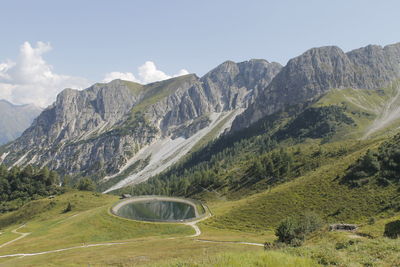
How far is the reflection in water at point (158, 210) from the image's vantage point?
100438 mm

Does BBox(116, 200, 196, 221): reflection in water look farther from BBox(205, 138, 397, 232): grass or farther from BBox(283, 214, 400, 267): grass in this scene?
BBox(283, 214, 400, 267): grass

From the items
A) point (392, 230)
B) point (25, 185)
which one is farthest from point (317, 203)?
point (25, 185)

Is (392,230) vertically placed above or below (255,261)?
below

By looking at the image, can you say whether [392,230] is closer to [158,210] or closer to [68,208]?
[158,210]

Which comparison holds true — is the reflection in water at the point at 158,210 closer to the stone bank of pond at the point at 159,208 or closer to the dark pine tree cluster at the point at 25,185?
the stone bank of pond at the point at 159,208

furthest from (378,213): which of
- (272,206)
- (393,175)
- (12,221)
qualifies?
(12,221)

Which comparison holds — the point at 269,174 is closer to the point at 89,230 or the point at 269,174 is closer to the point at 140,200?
the point at 140,200

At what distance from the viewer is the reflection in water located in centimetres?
10044

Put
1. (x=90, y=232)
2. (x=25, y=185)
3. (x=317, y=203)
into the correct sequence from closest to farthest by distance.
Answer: (x=317, y=203), (x=90, y=232), (x=25, y=185)

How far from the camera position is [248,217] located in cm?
7662

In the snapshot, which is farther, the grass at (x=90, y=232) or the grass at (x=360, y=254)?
the grass at (x=90, y=232)

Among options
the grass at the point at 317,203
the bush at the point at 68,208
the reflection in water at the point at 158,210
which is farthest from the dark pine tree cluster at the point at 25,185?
the grass at the point at 317,203

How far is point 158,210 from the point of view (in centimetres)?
11344

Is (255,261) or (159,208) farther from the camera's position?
(159,208)
